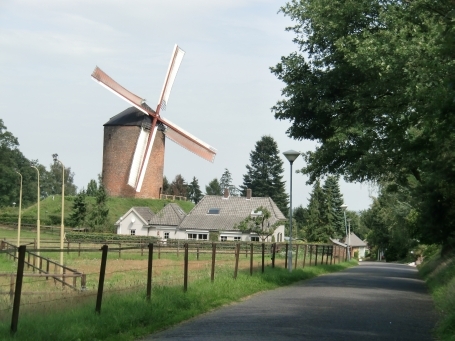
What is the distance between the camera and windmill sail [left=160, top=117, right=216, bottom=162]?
256ft

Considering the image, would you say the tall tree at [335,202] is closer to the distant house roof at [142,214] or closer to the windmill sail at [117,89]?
the distant house roof at [142,214]

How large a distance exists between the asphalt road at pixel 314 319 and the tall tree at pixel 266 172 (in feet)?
362

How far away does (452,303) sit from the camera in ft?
48.4

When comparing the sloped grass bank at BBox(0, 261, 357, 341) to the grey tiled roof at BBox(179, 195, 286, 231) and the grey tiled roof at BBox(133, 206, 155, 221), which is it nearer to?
the grey tiled roof at BBox(133, 206, 155, 221)

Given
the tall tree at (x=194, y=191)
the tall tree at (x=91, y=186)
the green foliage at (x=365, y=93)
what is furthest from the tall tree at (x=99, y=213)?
the tall tree at (x=194, y=191)

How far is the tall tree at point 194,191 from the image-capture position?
171 metres

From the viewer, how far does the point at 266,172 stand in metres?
134

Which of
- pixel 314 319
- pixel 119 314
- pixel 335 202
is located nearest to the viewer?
pixel 119 314

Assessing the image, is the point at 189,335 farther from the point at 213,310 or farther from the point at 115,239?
the point at 115,239

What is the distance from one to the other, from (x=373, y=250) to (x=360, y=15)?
325 ft

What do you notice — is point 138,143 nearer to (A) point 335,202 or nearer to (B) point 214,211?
(B) point 214,211

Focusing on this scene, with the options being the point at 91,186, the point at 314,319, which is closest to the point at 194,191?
the point at 91,186

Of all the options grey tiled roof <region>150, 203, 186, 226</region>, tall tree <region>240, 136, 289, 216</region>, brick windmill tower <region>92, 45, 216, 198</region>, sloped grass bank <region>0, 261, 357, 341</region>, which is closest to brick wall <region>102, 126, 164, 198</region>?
brick windmill tower <region>92, 45, 216, 198</region>

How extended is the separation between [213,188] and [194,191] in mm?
8634
